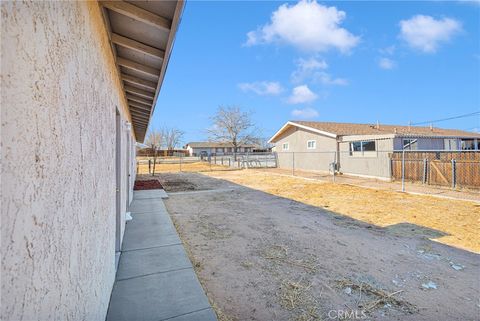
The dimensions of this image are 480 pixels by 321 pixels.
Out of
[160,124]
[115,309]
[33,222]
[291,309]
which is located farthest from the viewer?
[160,124]

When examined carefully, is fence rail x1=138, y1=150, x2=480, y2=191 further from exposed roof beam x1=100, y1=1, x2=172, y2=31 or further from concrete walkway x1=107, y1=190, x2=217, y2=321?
exposed roof beam x1=100, y1=1, x2=172, y2=31

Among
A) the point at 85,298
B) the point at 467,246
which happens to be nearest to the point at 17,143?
the point at 85,298

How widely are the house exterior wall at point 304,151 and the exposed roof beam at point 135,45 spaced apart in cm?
1438

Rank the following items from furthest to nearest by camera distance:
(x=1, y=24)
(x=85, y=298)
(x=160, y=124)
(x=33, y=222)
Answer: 1. (x=160, y=124)
2. (x=85, y=298)
3. (x=33, y=222)
4. (x=1, y=24)

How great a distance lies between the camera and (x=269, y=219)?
634 centimetres

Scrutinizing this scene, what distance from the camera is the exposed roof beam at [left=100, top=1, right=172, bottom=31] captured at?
6.80 feet

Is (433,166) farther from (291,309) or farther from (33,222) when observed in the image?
(33,222)

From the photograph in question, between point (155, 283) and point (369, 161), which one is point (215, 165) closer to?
point (369, 161)

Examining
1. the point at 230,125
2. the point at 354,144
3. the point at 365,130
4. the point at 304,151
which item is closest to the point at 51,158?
the point at 354,144

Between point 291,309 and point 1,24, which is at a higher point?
point 1,24

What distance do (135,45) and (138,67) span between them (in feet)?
2.82

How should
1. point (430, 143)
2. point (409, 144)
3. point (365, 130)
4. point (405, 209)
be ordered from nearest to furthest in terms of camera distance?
point (405, 209) → point (409, 144) → point (430, 143) → point (365, 130)

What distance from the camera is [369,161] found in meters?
14.8

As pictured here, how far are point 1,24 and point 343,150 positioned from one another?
1816 centimetres
